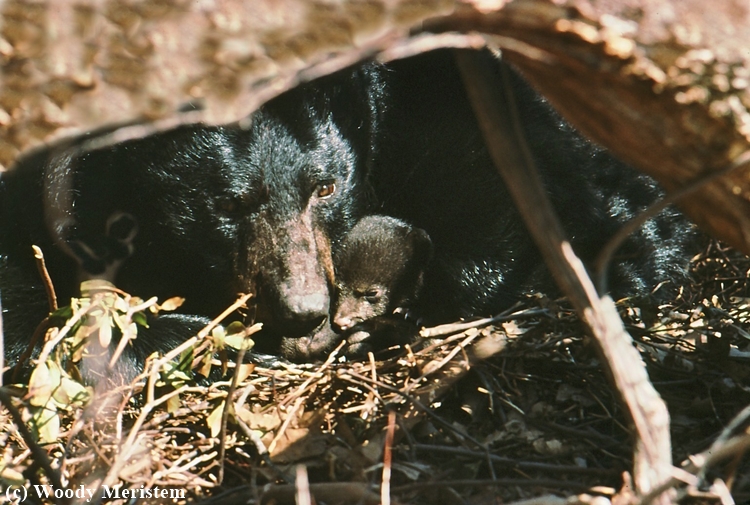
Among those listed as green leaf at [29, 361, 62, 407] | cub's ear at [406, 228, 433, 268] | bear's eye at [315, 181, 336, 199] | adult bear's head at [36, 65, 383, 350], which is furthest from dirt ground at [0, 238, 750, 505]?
bear's eye at [315, 181, 336, 199]

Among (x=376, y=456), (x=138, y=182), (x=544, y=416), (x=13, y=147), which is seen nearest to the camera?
(x=13, y=147)

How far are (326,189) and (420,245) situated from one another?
0.57 m

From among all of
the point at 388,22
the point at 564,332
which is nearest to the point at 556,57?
the point at 388,22

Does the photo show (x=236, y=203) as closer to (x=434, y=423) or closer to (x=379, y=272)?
(x=379, y=272)

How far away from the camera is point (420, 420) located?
2523mm

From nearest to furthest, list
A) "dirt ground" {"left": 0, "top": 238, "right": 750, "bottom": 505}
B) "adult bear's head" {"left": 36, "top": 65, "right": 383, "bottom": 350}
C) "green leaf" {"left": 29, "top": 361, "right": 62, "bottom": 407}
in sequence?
"dirt ground" {"left": 0, "top": 238, "right": 750, "bottom": 505} < "green leaf" {"left": 29, "top": 361, "right": 62, "bottom": 407} < "adult bear's head" {"left": 36, "top": 65, "right": 383, "bottom": 350}

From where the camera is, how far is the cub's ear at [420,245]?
14.0 ft

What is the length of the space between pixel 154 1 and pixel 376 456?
4.57 feet

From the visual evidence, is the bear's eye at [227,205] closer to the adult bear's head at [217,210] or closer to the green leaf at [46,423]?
the adult bear's head at [217,210]

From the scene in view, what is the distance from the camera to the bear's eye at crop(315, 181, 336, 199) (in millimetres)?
4254

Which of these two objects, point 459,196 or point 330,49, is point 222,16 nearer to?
point 330,49

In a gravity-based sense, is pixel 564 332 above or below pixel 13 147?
below

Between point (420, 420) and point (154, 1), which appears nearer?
point (154, 1)

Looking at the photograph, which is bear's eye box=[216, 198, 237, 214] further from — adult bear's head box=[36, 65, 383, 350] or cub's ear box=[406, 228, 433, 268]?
cub's ear box=[406, 228, 433, 268]
